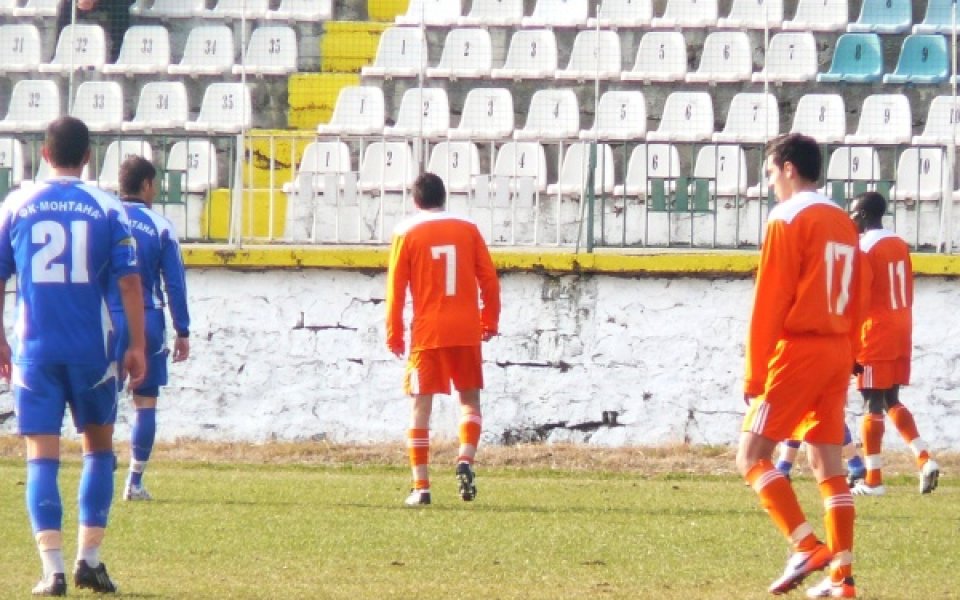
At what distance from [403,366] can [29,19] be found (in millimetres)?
8109

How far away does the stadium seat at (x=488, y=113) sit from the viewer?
715 inches

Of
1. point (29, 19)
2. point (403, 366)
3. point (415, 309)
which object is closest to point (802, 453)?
point (403, 366)

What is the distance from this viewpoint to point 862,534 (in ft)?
33.3

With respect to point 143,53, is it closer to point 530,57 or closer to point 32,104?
point 32,104

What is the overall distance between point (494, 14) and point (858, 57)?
373 cm

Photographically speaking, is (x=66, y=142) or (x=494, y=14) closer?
(x=66, y=142)

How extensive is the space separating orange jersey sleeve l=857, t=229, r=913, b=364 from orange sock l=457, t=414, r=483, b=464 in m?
2.63

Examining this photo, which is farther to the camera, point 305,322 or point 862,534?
point 305,322

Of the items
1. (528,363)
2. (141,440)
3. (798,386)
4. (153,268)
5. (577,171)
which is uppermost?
(577,171)

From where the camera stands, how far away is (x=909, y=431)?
12.8 metres

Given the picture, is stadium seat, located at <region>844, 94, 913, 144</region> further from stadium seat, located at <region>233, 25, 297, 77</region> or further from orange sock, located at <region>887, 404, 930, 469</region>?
stadium seat, located at <region>233, 25, 297, 77</region>

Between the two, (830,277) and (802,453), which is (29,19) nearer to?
(802,453)

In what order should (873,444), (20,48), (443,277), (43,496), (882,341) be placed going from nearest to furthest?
1. (43,496)
2. (443,277)
3. (882,341)
4. (873,444)
5. (20,48)

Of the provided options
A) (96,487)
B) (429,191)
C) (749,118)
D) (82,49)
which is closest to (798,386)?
(96,487)
